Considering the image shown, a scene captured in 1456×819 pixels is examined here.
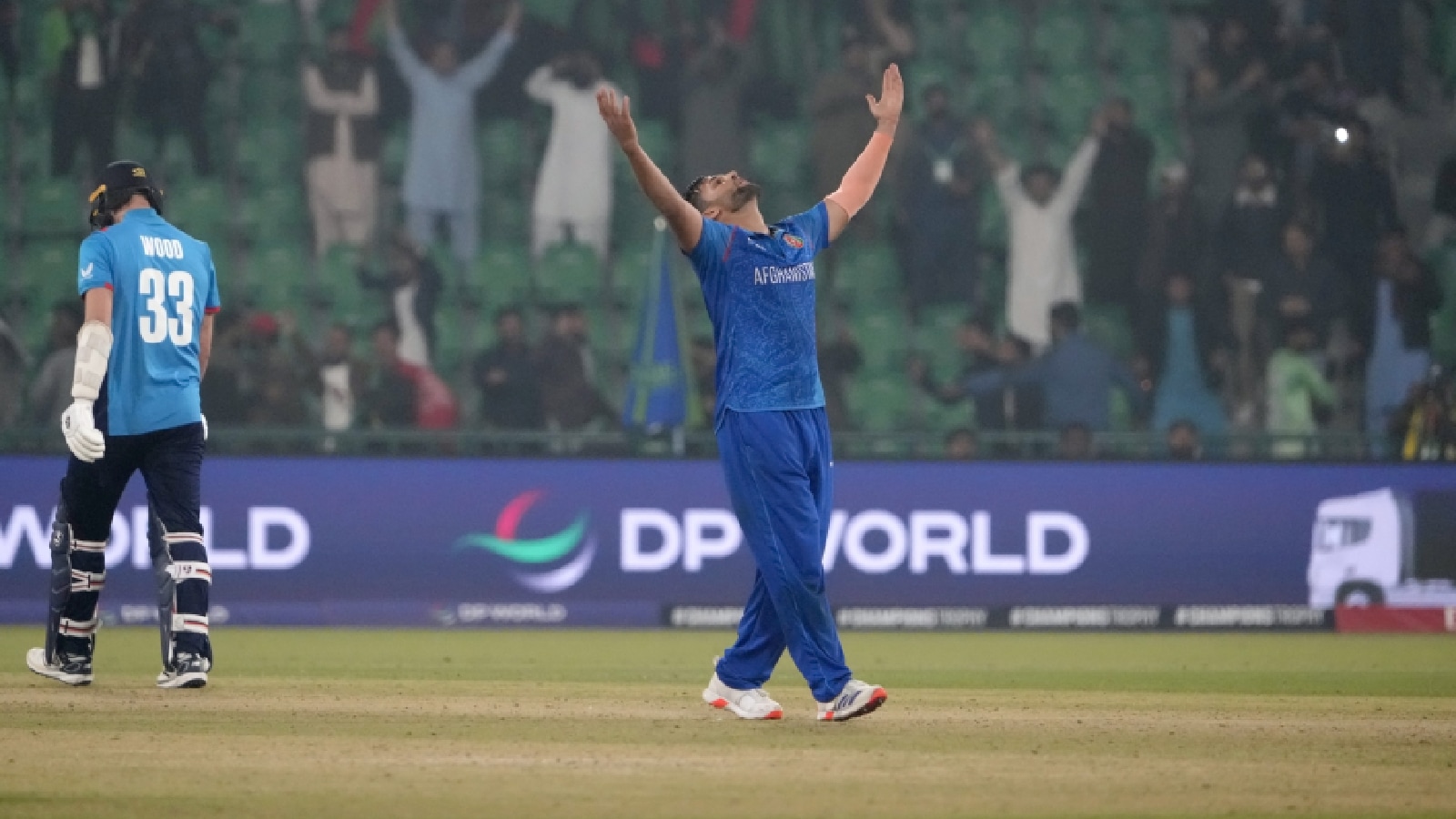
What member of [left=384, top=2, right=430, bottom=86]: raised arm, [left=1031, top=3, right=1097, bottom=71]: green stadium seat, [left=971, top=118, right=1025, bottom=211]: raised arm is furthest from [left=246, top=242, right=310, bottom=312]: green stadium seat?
[left=1031, top=3, right=1097, bottom=71]: green stadium seat

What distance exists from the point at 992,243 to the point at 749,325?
11423mm

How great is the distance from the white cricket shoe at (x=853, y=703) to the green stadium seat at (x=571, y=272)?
11.2m

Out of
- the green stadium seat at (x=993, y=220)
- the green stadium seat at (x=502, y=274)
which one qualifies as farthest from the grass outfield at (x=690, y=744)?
the green stadium seat at (x=993, y=220)

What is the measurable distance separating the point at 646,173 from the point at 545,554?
861 cm

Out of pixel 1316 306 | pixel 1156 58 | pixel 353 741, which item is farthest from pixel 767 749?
pixel 1156 58

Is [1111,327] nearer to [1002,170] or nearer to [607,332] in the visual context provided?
[1002,170]

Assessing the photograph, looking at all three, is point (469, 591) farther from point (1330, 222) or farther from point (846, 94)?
point (1330, 222)

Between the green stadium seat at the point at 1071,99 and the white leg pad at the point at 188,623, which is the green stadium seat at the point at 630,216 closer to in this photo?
the green stadium seat at the point at 1071,99

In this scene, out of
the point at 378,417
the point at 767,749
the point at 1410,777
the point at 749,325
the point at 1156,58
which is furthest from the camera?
the point at 1156,58

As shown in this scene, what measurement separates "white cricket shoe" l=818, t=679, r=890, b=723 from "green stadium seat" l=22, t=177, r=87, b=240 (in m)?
12.7

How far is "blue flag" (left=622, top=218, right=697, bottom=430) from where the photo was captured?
661 inches

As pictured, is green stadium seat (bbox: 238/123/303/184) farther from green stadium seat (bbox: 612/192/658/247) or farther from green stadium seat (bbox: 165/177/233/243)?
green stadium seat (bbox: 612/192/658/247)

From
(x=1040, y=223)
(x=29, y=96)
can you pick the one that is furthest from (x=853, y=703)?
(x=29, y=96)

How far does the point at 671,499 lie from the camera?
614 inches
